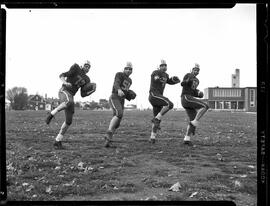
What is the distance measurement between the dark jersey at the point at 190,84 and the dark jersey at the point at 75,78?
A: 3.70ft

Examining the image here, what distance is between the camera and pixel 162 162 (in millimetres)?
2938

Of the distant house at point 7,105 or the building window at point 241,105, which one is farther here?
the building window at point 241,105

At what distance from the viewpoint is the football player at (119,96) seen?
2977 mm

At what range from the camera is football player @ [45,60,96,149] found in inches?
117

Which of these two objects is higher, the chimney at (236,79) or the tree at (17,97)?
the chimney at (236,79)

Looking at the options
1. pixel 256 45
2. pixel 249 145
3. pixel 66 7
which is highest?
pixel 66 7

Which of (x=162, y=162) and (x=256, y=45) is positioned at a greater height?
(x=256, y=45)

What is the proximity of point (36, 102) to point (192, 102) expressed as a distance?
1.85m

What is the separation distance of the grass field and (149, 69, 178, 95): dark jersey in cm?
34

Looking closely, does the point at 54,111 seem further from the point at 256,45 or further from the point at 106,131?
the point at 256,45

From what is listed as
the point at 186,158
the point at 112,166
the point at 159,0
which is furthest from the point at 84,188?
the point at 159,0

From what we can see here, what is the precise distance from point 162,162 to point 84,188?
2.97 feet

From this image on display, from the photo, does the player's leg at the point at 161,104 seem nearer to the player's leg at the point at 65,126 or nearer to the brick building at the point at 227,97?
the brick building at the point at 227,97

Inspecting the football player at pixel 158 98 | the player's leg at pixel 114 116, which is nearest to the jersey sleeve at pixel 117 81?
the player's leg at pixel 114 116
